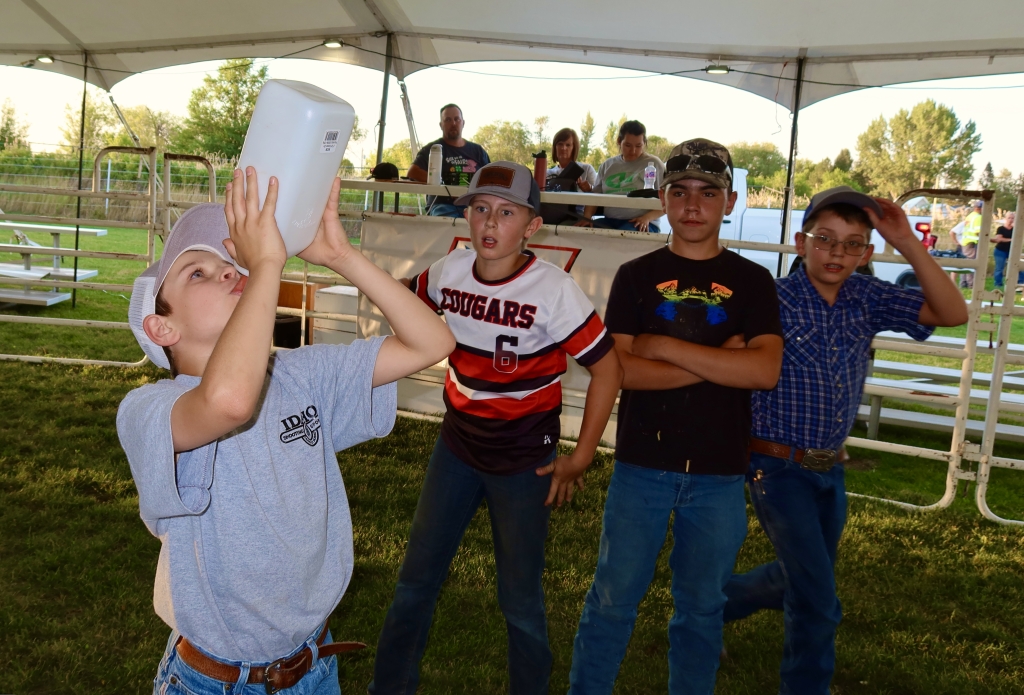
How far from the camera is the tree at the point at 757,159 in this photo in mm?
20875

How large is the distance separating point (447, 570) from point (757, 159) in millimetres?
20965

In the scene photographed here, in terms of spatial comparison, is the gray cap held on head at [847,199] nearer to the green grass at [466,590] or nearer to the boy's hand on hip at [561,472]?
the green grass at [466,590]

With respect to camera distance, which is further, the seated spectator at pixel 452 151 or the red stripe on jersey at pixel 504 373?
the seated spectator at pixel 452 151

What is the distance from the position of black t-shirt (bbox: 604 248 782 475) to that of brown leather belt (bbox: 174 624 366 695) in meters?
1.35

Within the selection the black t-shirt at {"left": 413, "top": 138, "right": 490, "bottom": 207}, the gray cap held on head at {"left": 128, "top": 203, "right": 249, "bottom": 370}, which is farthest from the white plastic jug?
the black t-shirt at {"left": 413, "top": 138, "right": 490, "bottom": 207}

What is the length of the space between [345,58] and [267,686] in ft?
30.9

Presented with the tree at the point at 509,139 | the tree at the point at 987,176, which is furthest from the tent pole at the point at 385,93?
the tree at the point at 987,176

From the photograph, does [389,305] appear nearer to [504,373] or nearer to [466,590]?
[504,373]

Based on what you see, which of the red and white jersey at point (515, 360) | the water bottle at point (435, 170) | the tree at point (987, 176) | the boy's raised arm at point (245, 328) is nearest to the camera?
→ the boy's raised arm at point (245, 328)

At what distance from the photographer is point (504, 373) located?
280 cm

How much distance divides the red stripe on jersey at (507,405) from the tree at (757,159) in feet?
62.1

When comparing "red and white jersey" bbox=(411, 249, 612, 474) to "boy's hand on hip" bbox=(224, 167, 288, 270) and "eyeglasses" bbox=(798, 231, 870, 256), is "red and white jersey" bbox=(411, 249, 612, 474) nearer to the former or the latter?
"eyeglasses" bbox=(798, 231, 870, 256)

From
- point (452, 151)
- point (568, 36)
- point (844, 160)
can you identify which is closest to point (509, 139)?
point (844, 160)

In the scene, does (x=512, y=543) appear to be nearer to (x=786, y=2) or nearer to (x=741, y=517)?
(x=741, y=517)
